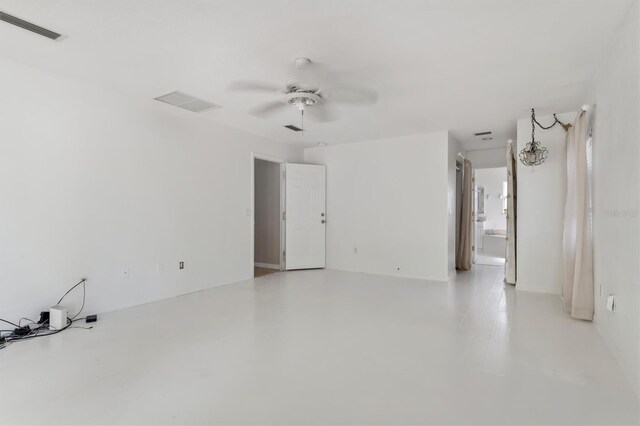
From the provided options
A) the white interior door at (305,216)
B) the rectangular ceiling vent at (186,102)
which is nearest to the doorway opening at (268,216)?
the white interior door at (305,216)

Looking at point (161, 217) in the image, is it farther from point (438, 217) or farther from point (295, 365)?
point (438, 217)

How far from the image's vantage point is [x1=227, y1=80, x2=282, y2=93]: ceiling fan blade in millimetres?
3318

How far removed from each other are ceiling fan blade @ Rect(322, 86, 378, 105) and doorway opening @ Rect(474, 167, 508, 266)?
20.8 feet

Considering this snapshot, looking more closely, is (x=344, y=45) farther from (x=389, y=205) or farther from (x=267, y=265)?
(x=267, y=265)

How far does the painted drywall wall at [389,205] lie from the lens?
212 inches

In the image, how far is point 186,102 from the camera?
3939 mm

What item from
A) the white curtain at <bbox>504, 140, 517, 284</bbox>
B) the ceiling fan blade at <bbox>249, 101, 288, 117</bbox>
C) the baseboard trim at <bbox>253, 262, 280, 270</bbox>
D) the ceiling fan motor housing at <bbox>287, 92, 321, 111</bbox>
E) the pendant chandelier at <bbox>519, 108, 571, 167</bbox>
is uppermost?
the ceiling fan blade at <bbox>249, 101, 288, 117</bbox>

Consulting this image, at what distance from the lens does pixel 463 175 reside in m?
6.53

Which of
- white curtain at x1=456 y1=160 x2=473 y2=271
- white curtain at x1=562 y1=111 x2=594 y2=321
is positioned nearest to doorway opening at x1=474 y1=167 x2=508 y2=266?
white curtain at x1=456 y1=160 x2=473 y2=271

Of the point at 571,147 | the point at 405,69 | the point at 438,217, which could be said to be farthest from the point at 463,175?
the point at 405,69

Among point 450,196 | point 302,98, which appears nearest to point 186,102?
point 302,98

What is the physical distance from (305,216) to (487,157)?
12.5 ft

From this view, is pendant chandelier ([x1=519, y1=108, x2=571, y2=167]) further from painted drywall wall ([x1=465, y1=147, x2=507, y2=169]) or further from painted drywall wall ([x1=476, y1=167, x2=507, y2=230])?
painted drywall wall ([x1=476, y1=167, x2=507, y2=230])

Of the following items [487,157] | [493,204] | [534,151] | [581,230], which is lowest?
[581,230]
